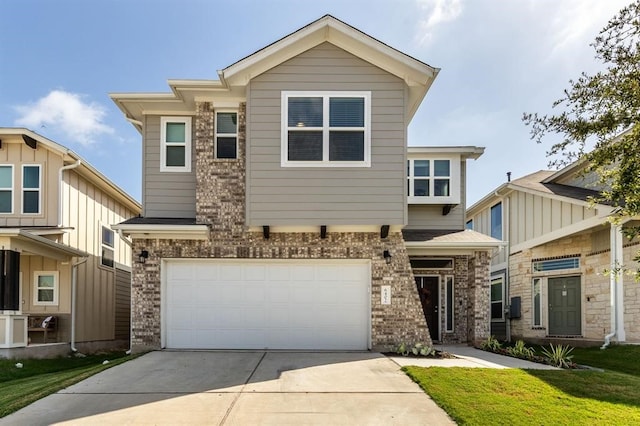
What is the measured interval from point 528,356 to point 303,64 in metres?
7.86

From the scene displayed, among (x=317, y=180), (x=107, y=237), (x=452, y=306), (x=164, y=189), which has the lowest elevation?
(x=452, y=306)

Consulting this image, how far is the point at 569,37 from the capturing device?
796 cm

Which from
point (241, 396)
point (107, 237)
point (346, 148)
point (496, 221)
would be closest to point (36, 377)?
point (241, 396)

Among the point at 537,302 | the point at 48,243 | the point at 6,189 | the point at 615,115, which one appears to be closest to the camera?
the point at 615,115

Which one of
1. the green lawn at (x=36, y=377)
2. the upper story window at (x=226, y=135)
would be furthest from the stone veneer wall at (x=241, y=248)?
the green lawn at (x=36, y=377)

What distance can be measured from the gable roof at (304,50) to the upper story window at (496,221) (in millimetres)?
8559

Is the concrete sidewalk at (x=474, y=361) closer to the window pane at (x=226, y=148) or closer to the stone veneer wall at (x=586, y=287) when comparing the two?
the stone veneer wall at (x=586, y=287)

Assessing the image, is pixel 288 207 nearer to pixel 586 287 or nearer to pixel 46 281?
pixel 46 281

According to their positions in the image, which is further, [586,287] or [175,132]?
[586,287]

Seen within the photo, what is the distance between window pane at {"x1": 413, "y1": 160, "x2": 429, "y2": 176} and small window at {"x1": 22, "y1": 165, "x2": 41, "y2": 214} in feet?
33.7

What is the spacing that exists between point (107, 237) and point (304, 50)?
981 centimetres

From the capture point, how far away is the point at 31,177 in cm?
1282

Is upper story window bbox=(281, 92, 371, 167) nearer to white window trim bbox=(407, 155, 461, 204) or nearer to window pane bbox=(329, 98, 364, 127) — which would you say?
window pane bbox=(329, 98, 364, 127)

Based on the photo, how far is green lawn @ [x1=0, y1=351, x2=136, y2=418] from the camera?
6.57 metres
